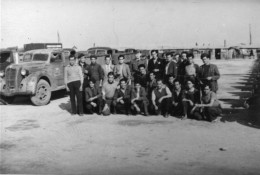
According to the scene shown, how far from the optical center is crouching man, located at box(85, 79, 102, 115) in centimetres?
779

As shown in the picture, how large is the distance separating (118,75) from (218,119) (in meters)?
3.09

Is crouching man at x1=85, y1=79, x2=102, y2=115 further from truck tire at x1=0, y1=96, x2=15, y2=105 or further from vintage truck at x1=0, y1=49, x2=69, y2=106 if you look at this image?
truck tire at x1=0, y1=96, x2=15, y2=105

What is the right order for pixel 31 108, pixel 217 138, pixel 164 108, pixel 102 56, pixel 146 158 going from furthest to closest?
1. pixel 102 56
2. pixel 31 108
3. pixel 164 108
4. pixel 217 138
5. pixel 146 158

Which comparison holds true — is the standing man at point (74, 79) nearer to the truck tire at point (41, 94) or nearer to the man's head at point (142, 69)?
the man's head at point (142, 69)

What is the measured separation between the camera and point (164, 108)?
291 inches

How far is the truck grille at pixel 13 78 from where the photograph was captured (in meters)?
9.84

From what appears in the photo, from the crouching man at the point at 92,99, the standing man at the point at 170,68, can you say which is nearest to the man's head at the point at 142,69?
the standing man at the point at 170,68

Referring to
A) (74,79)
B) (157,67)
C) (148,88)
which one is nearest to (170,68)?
(157,67)

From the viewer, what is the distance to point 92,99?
7832 mm

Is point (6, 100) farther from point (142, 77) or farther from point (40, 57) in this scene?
point (142, 77)

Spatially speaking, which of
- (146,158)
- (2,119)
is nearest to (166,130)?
(146,158)

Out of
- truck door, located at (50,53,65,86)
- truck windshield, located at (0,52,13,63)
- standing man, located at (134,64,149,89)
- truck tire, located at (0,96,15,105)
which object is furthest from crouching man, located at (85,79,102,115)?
truck windshield, located at (0,52,13,63)

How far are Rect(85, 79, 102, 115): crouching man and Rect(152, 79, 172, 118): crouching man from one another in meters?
1.39

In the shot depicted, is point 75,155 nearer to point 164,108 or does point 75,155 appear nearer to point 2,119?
point 164,108
